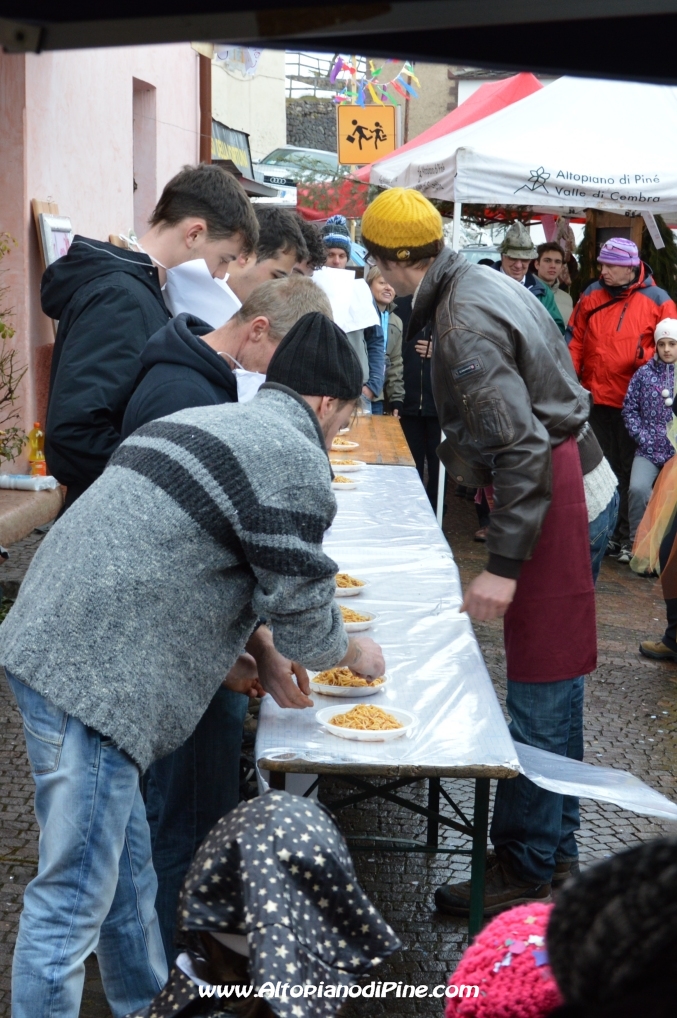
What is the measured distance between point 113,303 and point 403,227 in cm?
88

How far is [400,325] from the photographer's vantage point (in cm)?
979

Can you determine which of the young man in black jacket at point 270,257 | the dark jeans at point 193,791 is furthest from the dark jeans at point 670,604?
the dark jeans at point 193,791

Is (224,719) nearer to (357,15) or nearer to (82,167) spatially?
(357,15)

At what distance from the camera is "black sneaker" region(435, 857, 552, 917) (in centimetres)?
350

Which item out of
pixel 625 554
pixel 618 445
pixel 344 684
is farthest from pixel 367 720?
pixel 618 445

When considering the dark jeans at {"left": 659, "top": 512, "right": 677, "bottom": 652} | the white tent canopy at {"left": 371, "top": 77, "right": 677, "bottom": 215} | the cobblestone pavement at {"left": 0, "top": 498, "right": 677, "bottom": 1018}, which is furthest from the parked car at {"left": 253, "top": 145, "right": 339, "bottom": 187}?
the cobblestone pavement at {"left": 0, "top": 498, "right": 677, "bottom": 1018}

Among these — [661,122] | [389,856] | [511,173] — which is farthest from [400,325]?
[389,856]

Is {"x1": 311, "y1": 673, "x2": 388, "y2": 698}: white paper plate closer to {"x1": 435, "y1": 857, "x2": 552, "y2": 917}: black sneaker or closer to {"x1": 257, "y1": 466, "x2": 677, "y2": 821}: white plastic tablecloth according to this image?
{"x1": 257, "y1": 466, "x2": 677, "y2": 821}: white plastic tablecloth

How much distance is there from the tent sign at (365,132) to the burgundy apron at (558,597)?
44.5ft

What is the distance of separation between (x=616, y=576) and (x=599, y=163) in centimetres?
318

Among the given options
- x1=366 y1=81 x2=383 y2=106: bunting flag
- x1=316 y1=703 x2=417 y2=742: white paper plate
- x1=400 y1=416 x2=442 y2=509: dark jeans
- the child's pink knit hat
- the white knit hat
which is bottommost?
x1=400 y1=416 x2=442 y2=509: dark jeans

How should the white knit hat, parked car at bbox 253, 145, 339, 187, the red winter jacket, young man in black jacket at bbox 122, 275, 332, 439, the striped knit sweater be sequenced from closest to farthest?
the striped knit sweater < young man in black jacket at bbox 122, 275, 332, 439 < the white knit hat < the red winter jacket < parked car at bbox 253, 145, 339, 187

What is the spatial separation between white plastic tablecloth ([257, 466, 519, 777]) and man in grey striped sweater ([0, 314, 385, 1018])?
0.32 m

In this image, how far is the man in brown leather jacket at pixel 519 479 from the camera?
312cm
